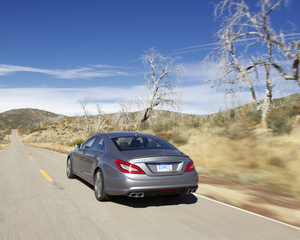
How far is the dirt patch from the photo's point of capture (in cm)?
495

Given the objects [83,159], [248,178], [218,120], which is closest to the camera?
[83,159]

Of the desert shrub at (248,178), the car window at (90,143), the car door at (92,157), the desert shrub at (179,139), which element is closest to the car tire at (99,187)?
the car door at (92,157)

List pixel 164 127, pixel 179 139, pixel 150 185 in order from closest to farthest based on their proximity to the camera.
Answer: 1. pixel 150 185
2. pixel 179 139
3. pixel 164 127

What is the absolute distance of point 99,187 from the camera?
18.6 feet

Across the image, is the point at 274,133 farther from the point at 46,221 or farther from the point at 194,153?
the point at 46,221

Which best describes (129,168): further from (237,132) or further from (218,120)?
(218,120)

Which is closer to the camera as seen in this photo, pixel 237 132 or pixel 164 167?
pixel 164 167

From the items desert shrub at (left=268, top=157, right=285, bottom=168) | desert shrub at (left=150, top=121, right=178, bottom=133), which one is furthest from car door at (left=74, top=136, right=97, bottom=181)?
desert shrub at (left=150, top=121, right=178, bottom=133)

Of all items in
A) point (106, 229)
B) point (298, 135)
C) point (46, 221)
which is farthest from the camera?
point (298, 135)

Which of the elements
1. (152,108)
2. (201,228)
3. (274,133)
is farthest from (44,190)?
(152,108)

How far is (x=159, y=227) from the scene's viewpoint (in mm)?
4117

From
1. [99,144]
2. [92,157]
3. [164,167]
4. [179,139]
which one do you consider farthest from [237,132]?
[164,167]

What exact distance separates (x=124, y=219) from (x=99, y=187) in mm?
1396

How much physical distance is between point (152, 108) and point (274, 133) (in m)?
15.4
